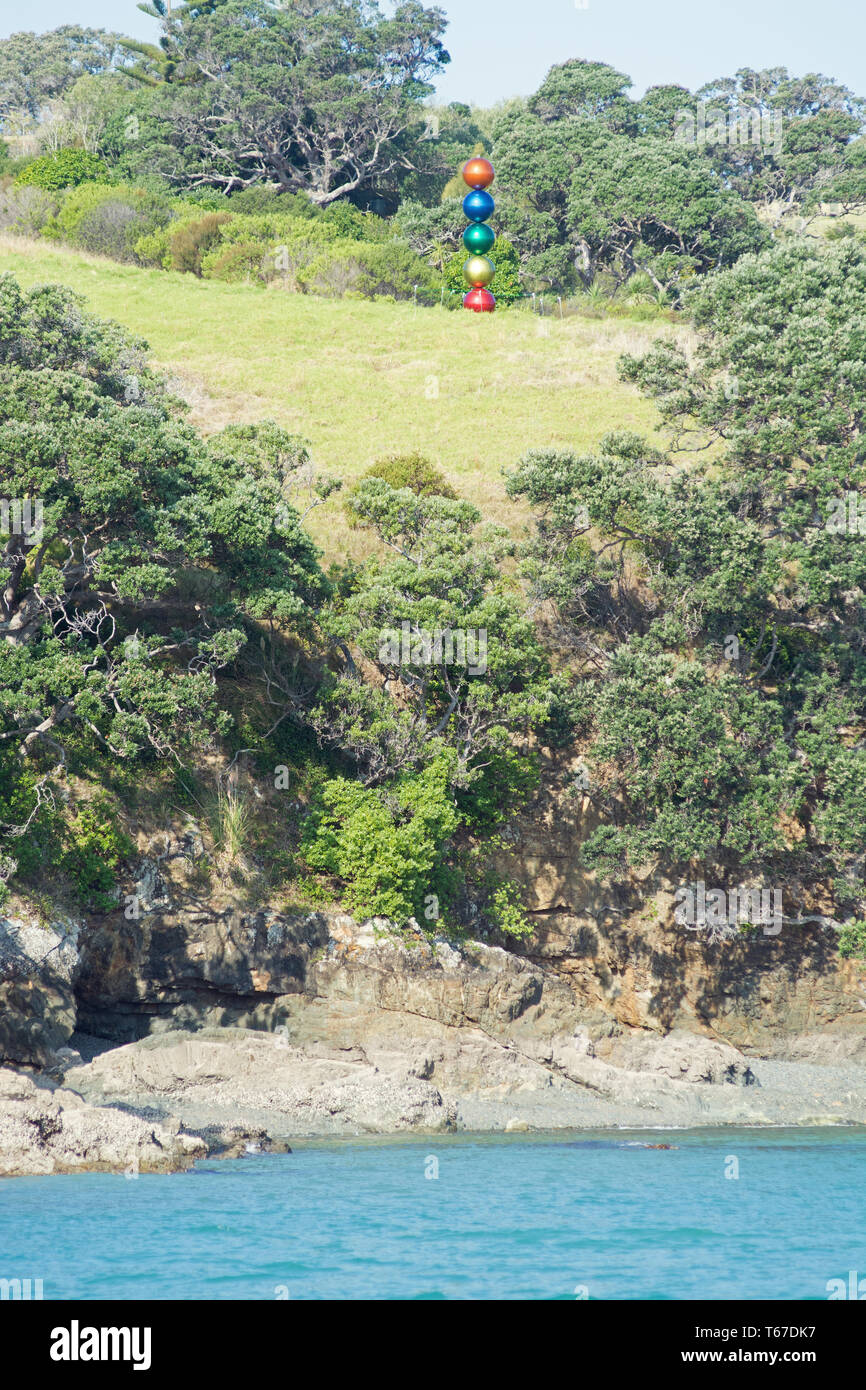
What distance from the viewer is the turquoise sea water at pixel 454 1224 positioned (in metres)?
18.1

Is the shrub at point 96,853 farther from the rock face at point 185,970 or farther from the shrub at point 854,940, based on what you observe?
the shrub at point 854,940

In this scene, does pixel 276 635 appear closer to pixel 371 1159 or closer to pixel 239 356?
pixel 371 1159

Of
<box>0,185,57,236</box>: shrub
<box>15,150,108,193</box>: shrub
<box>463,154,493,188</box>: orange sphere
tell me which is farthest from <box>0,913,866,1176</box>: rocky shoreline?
<box>15,150,108,193</box>: shrub

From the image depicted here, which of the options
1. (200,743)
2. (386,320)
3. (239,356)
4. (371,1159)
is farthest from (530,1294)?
(386,320)

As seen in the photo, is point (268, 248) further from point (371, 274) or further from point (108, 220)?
point (108, 220)

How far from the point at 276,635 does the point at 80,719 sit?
6463 mm

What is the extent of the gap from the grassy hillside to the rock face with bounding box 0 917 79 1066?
16.0 meters

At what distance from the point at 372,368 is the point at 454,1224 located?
1755 inches

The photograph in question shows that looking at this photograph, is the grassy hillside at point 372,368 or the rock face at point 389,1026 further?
the grassy hillside at point 372,368

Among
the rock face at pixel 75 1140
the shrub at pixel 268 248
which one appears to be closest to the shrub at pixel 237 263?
the shrub at pixel 268 248

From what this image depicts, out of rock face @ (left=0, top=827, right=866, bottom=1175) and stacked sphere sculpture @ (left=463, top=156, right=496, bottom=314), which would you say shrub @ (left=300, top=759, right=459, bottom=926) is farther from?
stacked sphere sculpture @ (left=463, top=156, right=496, bottom=314)

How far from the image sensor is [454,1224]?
813 inches

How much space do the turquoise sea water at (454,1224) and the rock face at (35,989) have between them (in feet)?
16.9

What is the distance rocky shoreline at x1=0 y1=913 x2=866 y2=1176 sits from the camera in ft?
89.0
